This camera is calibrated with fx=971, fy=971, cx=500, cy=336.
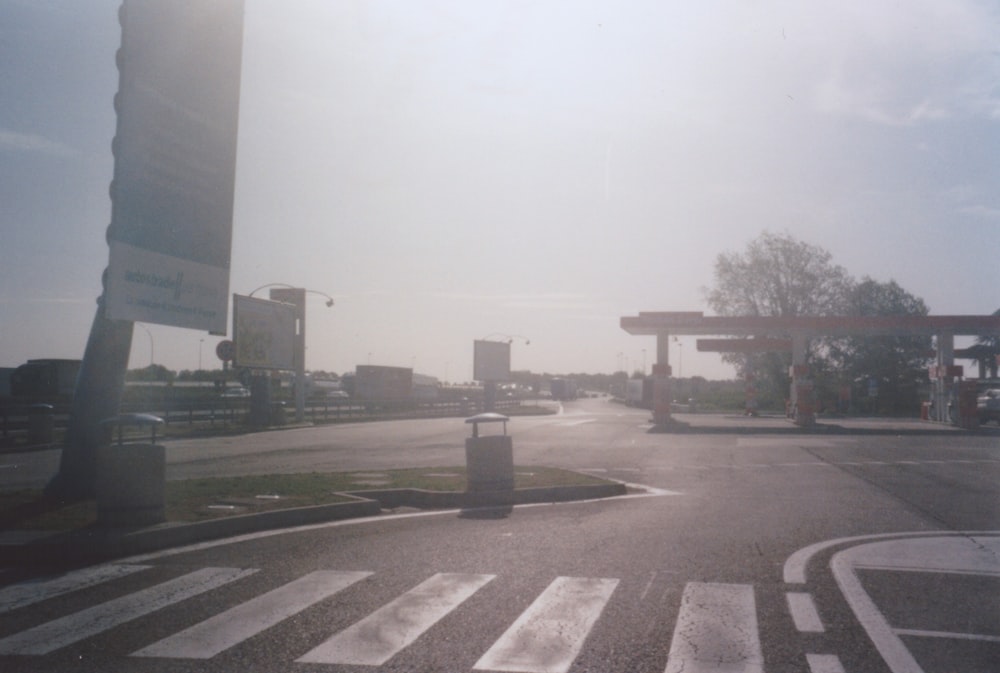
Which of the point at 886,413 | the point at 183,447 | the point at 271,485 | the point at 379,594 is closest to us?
the point at 379,594

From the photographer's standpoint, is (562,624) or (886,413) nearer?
(562,624)

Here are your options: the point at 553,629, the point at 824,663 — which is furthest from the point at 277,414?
the point at 824,663

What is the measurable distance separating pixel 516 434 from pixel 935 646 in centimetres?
3002

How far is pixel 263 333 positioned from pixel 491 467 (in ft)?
120

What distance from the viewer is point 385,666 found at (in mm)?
6148

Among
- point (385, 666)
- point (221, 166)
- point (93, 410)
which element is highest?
point (221, 166)

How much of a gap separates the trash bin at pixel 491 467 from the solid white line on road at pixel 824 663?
895cm

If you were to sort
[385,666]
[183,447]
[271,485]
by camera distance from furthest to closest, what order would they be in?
1. [183,447]
2. [271,485]
3. [385,666]

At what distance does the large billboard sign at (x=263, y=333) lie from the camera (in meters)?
47.5

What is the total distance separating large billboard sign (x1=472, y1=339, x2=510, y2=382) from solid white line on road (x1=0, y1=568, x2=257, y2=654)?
6458 cm

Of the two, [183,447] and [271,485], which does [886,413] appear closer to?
[183,447]

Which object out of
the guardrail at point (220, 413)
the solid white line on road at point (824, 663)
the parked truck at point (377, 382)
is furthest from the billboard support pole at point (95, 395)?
the parked truck at point (377, 382)

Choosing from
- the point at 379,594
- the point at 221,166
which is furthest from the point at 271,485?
the point at 379,594

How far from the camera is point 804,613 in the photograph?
755 cm
